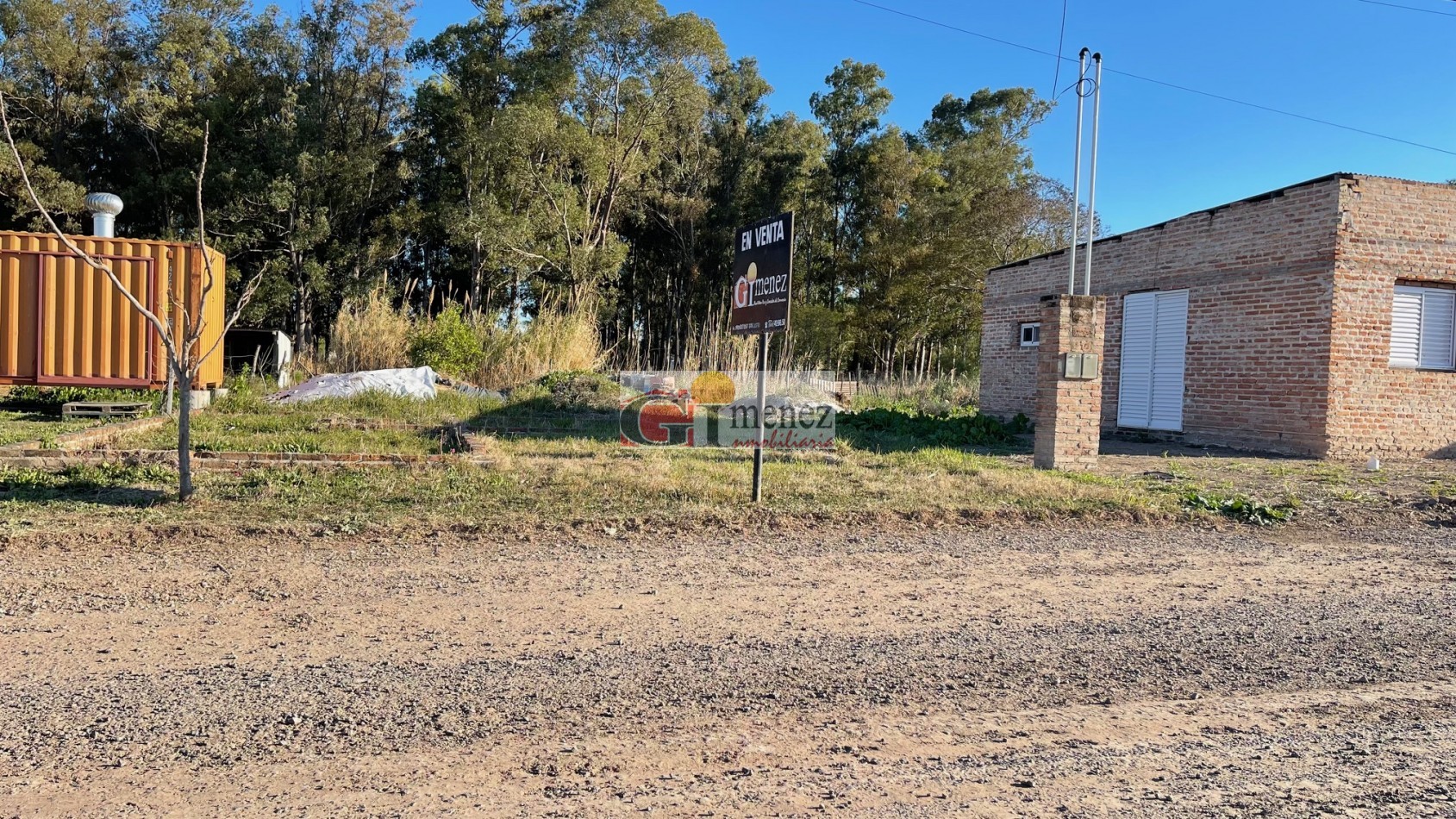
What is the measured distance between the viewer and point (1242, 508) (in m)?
7.43

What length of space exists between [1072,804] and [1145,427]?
12751 mm

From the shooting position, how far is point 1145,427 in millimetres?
13820

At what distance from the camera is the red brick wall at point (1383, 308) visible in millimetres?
11234

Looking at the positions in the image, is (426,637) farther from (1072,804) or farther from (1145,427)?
(1145,427)

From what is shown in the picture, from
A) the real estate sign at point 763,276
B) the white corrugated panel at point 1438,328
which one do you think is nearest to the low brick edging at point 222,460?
the real estate sign at point 763,276

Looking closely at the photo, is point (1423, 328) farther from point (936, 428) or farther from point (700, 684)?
point (700, 684)

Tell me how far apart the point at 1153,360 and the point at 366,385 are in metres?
12.9

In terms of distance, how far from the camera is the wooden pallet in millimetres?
11055

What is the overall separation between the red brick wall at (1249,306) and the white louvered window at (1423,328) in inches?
51.1

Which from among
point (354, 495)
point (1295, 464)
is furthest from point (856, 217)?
point (354, 495)

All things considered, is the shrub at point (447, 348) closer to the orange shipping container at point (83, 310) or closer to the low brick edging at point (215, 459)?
the orange shipping container at point (83, 310)

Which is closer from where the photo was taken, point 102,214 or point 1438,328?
point 1438,328

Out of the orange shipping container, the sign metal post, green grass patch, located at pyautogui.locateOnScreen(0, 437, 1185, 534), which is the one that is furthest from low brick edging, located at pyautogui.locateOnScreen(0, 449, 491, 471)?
the orange shipping container

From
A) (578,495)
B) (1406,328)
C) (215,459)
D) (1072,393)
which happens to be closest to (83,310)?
(215,459)
